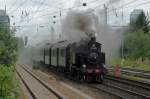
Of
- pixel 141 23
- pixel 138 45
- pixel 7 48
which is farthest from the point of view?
pixel 141 23

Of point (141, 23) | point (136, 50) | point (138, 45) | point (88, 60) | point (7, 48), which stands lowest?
point (136, 50)

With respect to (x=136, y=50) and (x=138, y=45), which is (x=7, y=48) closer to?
(x=136, y=50)

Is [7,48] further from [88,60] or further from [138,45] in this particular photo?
[138,45]

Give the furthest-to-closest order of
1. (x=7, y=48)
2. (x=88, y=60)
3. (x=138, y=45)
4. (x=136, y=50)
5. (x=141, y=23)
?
(x=141, y=23), (x=138, y=45), (x=136, y=50), (x=88, y=60), (x=7, y=48)

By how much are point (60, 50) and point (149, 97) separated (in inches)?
681

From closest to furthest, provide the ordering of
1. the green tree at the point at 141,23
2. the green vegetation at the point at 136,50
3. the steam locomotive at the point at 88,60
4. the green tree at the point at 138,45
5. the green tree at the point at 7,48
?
the green tree at the point at 7,48, the steam locomotive at the point at 88,60, the green vegetation at the point at 136,50, the green tree at the point at 138,45, the green tree at the point at 141,23

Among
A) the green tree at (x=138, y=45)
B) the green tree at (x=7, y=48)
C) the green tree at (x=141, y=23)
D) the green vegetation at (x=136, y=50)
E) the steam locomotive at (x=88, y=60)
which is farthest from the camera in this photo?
the green tree at (x=141, y=23)

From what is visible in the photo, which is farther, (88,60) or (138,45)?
(138,45)

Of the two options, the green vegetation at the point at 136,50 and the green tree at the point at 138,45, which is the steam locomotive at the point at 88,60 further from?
the green tree at the point at 138,45

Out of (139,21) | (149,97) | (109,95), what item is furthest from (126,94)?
(139,21)

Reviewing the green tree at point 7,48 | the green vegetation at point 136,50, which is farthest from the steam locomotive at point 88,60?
the green vegetation at point 136,50

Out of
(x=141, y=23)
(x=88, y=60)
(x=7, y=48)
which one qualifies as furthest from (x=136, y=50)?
(x=7, y=48)

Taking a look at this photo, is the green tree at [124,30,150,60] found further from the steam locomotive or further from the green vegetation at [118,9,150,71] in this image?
the steam locomotive

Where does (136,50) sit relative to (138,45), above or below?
below
